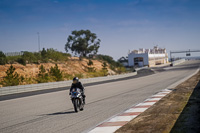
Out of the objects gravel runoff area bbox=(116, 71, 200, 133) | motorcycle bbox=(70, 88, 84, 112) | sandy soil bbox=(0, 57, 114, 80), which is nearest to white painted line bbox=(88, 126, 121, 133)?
gravel runoff area bbox=(116, 71, 200, 133)

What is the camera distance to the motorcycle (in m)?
9.84

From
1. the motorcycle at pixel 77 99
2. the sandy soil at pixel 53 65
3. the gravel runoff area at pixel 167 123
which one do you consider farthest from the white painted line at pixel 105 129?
the sandy soil at pixel 53 65

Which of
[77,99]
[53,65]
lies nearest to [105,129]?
[77,99]

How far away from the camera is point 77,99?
393 inches

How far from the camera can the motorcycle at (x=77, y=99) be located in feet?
32.3

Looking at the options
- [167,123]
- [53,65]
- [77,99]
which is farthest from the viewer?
[53,65]

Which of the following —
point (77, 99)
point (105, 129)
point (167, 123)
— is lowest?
point (105, 129)

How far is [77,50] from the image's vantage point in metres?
70.2

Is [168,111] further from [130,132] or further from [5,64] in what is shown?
[5,64]

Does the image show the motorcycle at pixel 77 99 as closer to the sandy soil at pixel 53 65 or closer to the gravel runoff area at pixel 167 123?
the gravel runoff area at pixel 167 123

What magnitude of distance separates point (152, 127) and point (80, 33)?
66046 mm

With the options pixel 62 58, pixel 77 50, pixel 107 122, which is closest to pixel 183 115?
pixel 107 122

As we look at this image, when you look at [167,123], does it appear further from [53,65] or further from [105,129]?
[53,65]

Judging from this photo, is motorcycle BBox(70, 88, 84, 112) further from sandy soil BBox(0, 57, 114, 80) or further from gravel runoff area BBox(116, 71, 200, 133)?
sandy soil BBox(0, 57, 114, 80)
